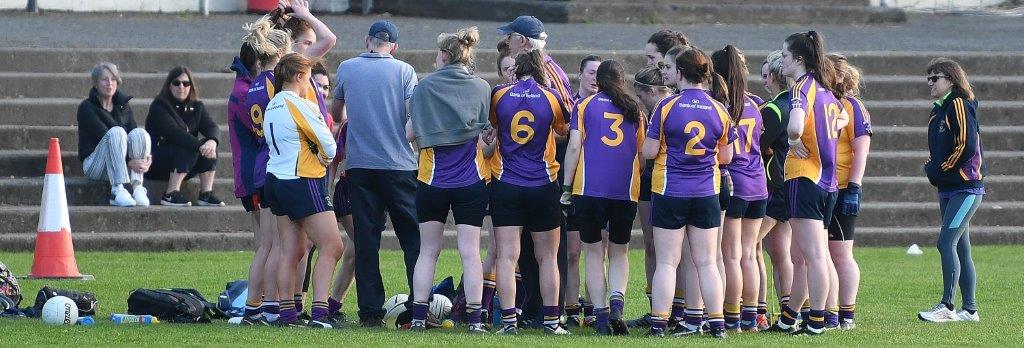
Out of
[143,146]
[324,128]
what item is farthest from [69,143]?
[324,128]

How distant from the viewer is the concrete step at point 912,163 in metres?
16.3

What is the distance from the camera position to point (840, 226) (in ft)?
33.0

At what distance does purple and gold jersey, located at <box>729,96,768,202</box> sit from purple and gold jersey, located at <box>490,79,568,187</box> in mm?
1051

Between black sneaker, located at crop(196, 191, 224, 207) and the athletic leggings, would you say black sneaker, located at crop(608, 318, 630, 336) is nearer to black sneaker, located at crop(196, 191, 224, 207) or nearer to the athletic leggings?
black sneaker, located at crop(196, 191, 224, 207)

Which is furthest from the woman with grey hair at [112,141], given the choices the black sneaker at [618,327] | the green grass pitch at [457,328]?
the black sneaker at [618,327]

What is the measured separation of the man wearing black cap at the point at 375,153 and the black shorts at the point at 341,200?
0.42 meters

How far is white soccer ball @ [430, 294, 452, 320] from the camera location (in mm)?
10336

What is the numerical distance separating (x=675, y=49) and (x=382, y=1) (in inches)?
563

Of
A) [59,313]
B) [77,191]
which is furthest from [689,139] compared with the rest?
[77,191]

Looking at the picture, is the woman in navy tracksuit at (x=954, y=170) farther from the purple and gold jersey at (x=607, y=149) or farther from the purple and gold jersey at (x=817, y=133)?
the purple and gold jersey at (x=607, y=149)

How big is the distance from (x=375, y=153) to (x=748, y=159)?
7.40 ft

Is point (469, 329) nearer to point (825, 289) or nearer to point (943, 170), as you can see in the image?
point (825, 289)

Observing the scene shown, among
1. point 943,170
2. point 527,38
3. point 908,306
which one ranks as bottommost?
point 908,306

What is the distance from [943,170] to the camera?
10.8m
